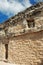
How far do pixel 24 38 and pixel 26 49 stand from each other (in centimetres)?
82

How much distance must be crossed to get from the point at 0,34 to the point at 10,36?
218 cm

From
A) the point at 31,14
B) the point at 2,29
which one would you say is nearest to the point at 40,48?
the point at 31,14

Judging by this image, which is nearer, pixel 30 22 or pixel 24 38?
pixel 24 38

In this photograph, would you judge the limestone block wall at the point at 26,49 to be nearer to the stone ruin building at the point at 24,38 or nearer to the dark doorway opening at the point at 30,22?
the stone ruin building at the point at 24,38

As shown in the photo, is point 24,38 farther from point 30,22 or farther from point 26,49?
point 30,22

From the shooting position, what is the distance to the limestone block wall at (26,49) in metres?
11.5

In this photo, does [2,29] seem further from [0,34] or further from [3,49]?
[3,49]

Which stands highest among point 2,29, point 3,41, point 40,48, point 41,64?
point 2,29

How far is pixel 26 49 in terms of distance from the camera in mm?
12398

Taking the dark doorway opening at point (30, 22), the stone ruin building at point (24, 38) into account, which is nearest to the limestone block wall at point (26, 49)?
the stone ruin building at point (24, 38)

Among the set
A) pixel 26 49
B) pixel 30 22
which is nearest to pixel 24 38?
pixel 26 49

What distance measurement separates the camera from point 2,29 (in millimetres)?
16406

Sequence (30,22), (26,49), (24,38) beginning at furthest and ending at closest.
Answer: (30,22) → (24,38) → (26,49)

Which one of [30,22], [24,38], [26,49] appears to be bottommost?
[26,49]
